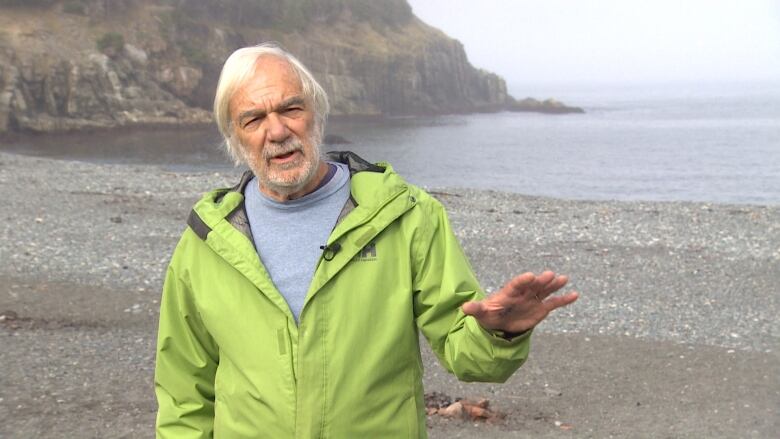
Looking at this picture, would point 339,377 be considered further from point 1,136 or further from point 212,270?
point 1,136

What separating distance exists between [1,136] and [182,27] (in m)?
30.6

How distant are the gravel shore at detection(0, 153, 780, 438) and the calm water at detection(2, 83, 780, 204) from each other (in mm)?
22850

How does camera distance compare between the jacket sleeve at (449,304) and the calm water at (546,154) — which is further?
the calm water at (546,154)

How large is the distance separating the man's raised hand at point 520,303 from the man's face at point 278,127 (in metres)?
0.74

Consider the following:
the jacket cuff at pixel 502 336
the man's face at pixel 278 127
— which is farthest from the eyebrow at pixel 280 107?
the jacket cuff at pixel 502 336

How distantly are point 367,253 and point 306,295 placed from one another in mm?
218

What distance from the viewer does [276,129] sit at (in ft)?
9.48

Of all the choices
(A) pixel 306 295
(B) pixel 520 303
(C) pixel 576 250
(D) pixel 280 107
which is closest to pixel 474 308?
(B) pixel 520 303

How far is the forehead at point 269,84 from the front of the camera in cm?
292

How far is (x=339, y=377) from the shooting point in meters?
2.70

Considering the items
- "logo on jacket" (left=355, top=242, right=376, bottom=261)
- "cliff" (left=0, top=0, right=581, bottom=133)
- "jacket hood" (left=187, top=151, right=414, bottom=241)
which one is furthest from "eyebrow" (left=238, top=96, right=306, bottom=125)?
"cliff" (left=0, top=0, right=581, bottom=133)

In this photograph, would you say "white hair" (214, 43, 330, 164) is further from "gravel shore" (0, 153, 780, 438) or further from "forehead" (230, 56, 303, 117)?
"gravel shore" (0, 153, 780, 438)

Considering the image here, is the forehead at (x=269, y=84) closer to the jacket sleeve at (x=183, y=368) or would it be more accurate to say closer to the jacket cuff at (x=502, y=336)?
the jacket sleeve at (x=183, y=368)

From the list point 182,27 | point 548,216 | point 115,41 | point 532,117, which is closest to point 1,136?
point 115,41
